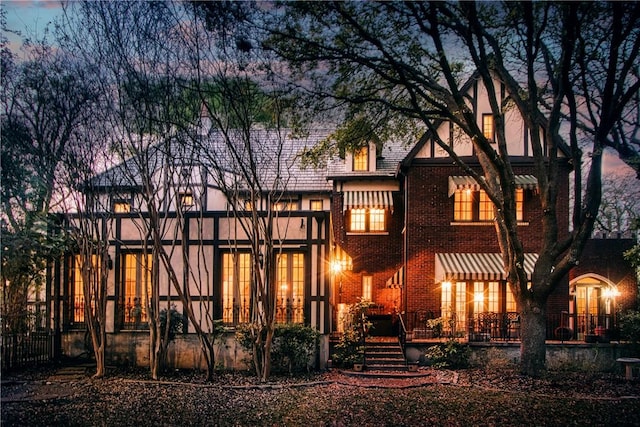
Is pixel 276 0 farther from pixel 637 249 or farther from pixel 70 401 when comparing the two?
pixel 637 249

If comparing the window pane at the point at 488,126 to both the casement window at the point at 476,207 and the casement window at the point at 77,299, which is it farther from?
the casement window at the point at 77,299

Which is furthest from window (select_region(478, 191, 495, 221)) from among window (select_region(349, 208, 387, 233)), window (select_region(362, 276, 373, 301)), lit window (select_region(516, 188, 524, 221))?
window (select_region(362, 276, 373, 301))

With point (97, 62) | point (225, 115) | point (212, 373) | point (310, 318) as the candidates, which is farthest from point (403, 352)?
point (97, 62)

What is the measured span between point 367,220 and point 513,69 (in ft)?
28.8

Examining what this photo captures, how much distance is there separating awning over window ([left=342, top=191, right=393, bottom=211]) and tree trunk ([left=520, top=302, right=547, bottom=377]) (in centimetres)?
768

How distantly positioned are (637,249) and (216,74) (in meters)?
12.8

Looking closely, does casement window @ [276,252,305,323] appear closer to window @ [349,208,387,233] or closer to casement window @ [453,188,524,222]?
window @ [349,208,387,233]

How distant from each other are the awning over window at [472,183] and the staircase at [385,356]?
17.6 feet

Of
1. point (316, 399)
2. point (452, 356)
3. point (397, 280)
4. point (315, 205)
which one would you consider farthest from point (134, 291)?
point (452, 356)

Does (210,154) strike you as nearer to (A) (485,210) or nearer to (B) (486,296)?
(A) (485,210)

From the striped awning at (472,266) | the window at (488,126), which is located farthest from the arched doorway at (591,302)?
the window at (488,126)

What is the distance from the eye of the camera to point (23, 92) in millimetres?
13852

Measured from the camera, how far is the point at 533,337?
13.9 metres

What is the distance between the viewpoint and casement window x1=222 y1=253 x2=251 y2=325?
15859 mm
